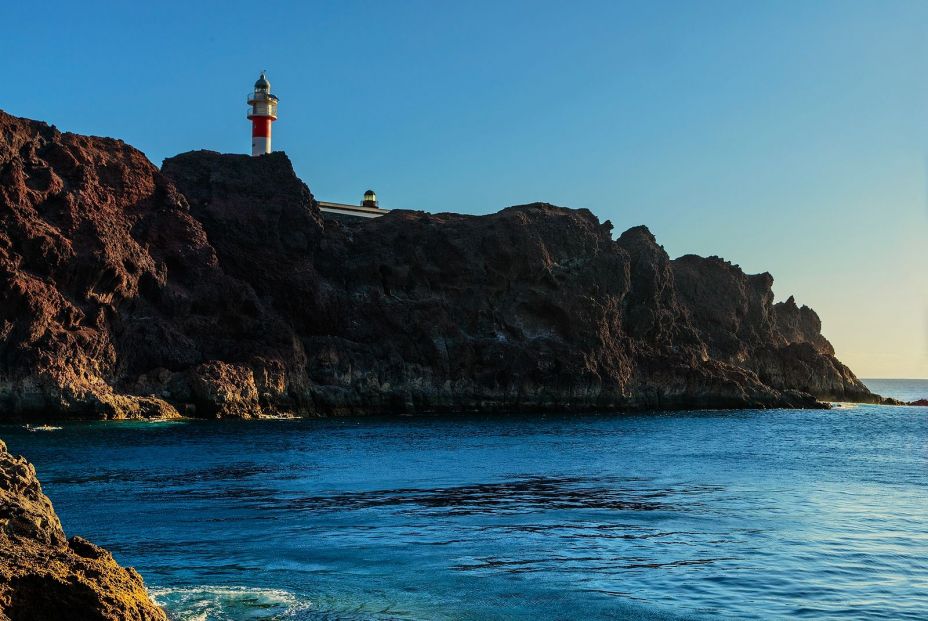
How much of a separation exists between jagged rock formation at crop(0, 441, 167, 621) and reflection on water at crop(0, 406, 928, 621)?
2916 mm

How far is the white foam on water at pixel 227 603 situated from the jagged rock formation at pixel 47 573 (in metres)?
2.63

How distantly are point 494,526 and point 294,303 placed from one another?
5856cm

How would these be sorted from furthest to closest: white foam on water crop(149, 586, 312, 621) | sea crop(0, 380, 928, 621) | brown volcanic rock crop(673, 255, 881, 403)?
brown volcanic rock crop(673, 255, 881, 403), sea crop(0, 380, 928, 621), white foam on water crop(149, 586, 312, 621)

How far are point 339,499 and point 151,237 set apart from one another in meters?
50.0

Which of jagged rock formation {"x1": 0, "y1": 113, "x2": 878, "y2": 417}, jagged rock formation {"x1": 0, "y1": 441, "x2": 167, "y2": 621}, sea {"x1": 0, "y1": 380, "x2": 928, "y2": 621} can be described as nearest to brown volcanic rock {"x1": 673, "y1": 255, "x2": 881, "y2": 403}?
jagged rock formation {"x1": 0, "y1": 113, "x2": 878, "y2": 417}

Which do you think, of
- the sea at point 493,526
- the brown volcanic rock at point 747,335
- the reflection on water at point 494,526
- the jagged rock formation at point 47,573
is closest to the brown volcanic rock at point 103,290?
the reflection on water at point 494,526

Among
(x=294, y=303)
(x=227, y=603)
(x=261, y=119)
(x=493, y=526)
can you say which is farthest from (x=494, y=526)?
(x=261, y=119)

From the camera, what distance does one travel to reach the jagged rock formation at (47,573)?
30.4 feet

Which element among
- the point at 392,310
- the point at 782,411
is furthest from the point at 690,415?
the point at 392,310

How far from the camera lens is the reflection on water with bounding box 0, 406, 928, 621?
1469 centimetres

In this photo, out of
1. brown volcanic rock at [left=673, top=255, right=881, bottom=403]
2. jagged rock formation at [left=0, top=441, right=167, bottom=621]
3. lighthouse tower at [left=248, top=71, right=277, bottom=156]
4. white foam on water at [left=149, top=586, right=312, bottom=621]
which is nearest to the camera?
jagged rock formation at [left=0, top=441, right=167, bottom=621]

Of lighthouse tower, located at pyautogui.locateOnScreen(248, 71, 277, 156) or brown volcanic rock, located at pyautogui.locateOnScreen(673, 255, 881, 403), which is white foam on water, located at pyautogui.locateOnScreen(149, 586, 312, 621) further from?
brown volcanic rock, located at pyautogui.locateOnScreen(673, 255, 881, 403)

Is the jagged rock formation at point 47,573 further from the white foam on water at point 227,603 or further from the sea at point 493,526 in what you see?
the sea at point 493,526

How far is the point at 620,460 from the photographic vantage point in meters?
40.2
